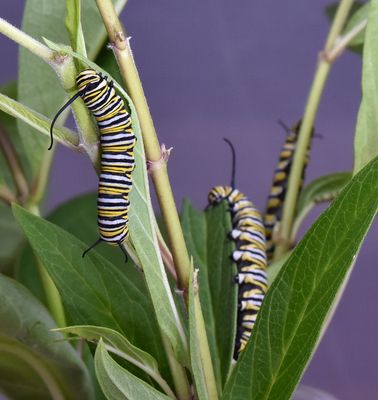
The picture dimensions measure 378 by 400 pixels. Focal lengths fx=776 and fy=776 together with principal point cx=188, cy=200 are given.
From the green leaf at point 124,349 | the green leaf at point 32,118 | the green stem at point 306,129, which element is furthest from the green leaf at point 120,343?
the green stem at point 306,129

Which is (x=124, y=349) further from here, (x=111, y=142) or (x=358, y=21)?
(x=358, y=21)

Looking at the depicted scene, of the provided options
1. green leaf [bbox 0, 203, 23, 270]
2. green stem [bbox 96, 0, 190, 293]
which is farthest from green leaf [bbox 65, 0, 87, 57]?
green leaf [bbox 0, 203, 23, 270]

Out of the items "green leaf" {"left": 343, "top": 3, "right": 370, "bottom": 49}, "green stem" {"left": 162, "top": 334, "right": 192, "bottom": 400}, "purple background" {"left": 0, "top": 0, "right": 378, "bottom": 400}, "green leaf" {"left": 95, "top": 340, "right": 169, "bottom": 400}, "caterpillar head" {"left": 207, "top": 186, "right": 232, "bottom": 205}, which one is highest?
"purple background" {"left": 0, "top": 0, "right": 378, "bottom": 400}

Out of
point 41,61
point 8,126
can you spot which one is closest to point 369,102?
point 41,61

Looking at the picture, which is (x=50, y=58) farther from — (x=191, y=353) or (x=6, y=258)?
(x=6, y=258)

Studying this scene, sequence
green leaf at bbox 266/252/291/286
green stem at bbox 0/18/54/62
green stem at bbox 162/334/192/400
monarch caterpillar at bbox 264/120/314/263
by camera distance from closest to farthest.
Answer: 1. green stem at bbox 0/18/54/62
2. green stem at bbox 162/334/192/400
3. green leaf at bbox 266/252/291/286
4. monarch caterpillar at bbox 264/120/314/263

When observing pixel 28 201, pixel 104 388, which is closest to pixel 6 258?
pixel 28 201

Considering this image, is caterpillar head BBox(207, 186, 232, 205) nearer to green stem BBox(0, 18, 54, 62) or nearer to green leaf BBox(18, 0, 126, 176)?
green leaf BBox(18, 0, 126, 176)
